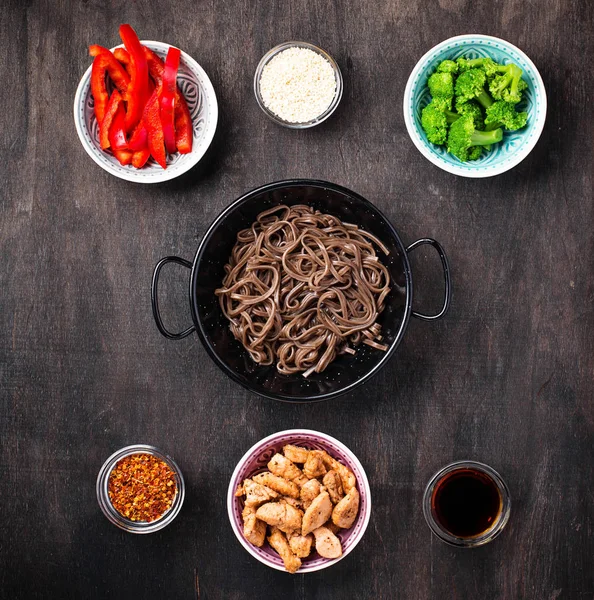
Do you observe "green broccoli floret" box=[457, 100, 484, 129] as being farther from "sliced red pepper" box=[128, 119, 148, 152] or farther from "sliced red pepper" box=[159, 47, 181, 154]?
"sliced red pepper" box=[128, 119, 148, 152]

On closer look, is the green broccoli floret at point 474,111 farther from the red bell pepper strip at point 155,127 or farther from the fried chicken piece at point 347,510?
the fried chicken piece at point 347,510

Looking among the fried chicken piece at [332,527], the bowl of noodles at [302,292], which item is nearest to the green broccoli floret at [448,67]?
the bowl of noodles at [302,292]

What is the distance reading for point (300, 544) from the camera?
248 centimetres

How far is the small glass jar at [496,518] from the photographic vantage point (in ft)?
8.61

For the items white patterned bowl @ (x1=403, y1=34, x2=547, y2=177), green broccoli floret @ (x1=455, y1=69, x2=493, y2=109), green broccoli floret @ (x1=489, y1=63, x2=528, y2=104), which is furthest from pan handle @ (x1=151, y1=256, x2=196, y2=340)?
green broccoli floret @ (x1=489, y1=63, x2=528, y2=104)

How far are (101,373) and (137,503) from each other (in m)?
0.58

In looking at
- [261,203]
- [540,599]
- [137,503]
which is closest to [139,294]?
[261,203]

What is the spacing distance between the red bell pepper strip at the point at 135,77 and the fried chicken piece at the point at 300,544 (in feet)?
5.98

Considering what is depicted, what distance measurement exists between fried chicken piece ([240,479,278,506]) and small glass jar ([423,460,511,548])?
68 cm

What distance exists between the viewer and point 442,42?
2590mm

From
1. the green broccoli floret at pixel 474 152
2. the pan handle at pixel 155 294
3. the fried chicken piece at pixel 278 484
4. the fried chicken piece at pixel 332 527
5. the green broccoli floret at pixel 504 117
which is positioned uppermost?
the green broccoli floret at pixel 504 117

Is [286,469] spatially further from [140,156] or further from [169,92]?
[169,92]

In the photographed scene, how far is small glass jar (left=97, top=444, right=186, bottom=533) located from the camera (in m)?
2.61

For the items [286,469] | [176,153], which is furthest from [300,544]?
[176,153]
